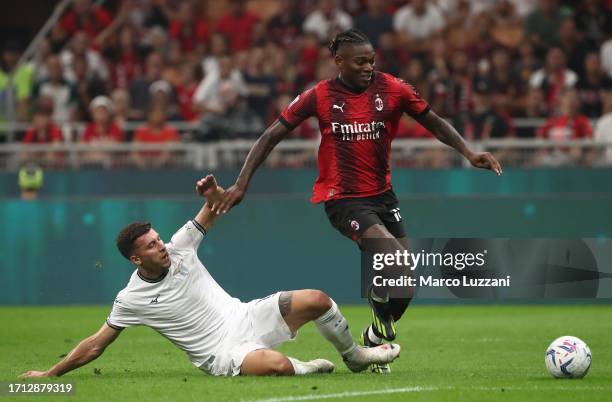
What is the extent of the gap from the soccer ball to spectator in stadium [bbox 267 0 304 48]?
12.9 metres

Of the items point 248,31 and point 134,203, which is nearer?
point 134,203

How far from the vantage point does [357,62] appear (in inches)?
392

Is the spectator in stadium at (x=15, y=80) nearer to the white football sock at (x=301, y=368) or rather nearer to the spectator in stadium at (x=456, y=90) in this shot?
the spectator in stadium at (x=456, y=90)

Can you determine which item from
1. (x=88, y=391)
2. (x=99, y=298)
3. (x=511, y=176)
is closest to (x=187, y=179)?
(x=99, y=298)

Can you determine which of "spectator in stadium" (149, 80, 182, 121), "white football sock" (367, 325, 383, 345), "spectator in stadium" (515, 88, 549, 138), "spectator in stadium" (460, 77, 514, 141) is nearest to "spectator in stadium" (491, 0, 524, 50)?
"spectator in stadium" (515, 88, 549, 138)

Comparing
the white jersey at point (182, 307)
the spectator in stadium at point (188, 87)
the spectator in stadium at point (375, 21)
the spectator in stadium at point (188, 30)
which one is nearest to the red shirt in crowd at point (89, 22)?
the spectator in stadium at point (188, 30)

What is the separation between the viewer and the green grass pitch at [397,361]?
8.58 metres

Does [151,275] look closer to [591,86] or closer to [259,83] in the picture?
[259,83]

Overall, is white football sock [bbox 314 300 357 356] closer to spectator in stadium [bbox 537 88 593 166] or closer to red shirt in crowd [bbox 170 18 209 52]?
spectator in stadium [bbox 537 88 593 166]

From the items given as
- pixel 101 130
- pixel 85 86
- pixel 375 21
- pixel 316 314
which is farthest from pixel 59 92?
pixel 316 314

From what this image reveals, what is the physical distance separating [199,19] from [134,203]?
637cm

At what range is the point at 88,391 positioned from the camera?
29.1 ft

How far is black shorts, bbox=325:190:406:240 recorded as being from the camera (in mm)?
10008

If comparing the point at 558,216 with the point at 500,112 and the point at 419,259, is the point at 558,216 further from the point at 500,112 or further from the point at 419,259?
the point at 419,259
